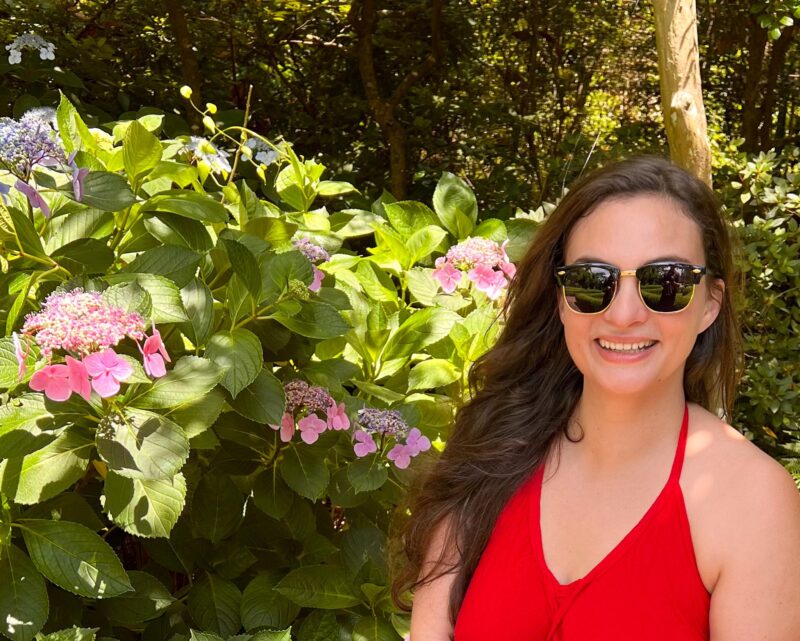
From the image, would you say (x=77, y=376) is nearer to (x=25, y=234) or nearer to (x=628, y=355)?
(x=25, y=234)

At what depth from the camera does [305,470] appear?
214cm

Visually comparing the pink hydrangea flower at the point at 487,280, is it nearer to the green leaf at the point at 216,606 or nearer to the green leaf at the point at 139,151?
the green leaf at the point at 139,151

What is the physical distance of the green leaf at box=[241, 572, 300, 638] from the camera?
2.14 metres

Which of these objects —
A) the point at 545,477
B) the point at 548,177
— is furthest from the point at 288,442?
the point at 548,177

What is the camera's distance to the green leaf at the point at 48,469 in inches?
71.7

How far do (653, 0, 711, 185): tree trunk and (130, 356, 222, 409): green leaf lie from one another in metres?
2.02

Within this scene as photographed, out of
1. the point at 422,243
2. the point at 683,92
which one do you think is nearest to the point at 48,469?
the point at 422,243

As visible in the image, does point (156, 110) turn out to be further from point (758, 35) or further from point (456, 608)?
point (758, 35)

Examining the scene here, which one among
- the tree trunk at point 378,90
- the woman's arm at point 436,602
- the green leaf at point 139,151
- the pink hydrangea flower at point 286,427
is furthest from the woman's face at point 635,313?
the tree trunk at point 378,90

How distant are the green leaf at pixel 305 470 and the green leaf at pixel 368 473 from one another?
58mm

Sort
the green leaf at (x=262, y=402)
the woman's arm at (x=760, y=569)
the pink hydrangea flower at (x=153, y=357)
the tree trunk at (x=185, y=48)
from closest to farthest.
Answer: the woman's arm at (x=760, y=569) < the pink hydrangea flower at (x=153, y=357) < the green leaf at (x=262, y=402) < the tree trunk at (x=185, y=48)

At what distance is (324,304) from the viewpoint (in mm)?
2117

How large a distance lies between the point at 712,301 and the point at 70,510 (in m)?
1.25

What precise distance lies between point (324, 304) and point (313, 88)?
410 cm
